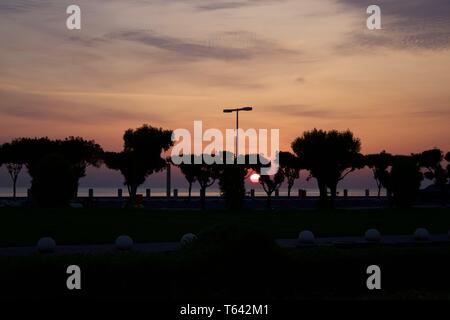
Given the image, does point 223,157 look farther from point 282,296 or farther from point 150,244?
point 282,296

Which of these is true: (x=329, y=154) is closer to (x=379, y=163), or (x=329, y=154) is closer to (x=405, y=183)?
(x=405, y=183)

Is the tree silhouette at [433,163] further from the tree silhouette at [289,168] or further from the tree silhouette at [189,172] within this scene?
the tree silhouette at [189,172]

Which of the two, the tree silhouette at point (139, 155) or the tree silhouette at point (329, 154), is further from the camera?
the tree silhouette at point (139, 155)

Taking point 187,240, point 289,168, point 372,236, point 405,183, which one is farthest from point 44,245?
point 289,168

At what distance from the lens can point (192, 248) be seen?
1444 centimetres

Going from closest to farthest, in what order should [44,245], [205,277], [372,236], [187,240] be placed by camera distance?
1. [205,277]
2. [187,240]
3. [44,245]
4. [372,236]

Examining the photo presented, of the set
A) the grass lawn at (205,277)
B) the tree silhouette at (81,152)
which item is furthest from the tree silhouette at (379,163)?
the grass lawn at (205,277)

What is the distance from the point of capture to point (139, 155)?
81.4 metres

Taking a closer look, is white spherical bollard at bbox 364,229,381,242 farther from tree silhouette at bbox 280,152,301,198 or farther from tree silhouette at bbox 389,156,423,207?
tree silhouette at bbox 280,152,301,198

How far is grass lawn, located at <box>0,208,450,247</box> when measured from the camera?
90.2 feet

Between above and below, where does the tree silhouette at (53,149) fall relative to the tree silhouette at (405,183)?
above

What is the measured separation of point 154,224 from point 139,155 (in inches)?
1915

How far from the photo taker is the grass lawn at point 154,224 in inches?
1082
